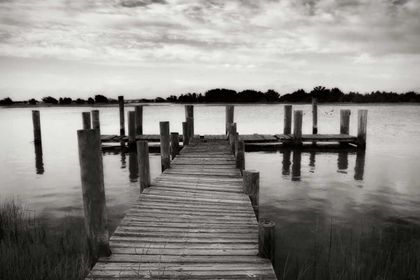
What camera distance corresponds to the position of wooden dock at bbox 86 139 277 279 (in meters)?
3.53

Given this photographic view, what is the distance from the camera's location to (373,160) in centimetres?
1530

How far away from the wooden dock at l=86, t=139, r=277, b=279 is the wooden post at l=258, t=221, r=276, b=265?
8cm

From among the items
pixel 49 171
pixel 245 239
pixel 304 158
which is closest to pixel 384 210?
pixel 245 239

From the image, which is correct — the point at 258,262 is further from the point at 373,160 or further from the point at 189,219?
the point at 373,160

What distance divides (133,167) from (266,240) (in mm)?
11101

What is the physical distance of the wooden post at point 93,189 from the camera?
142 inches

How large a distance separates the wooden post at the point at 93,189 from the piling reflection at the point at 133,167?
26.5 feet

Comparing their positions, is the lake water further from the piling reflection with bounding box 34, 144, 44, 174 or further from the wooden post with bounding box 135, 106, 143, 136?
the wooden post with bounding box 135, 106, 143, 136

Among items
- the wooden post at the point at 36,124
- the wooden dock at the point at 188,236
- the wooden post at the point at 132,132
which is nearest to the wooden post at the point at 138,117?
the wooden post at the point at 132,132

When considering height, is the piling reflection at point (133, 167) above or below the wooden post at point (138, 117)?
below

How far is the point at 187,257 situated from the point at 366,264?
3.11m

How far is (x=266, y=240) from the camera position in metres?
3.71

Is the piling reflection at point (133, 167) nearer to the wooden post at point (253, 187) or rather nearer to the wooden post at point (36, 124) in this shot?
the wooden post at point (36, 124)

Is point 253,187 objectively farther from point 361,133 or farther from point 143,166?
point 361,133
